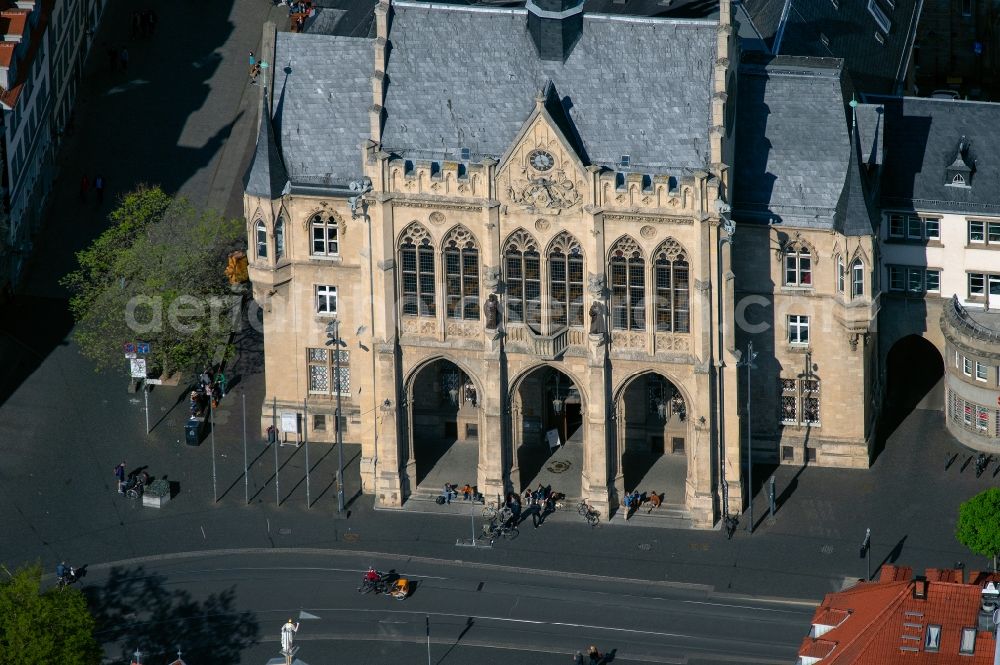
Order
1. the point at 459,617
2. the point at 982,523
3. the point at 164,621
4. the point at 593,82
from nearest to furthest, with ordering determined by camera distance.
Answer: the point at 982,523 < the point at 164,621 < the point at 459,617 < the point at 593,82

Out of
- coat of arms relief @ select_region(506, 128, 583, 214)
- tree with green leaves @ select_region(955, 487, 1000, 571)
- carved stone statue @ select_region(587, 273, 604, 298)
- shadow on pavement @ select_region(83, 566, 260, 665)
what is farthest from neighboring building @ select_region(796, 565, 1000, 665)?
shadow on pavement @ select_region(83, 566, 260, 665)

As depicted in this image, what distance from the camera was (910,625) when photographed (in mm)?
175500

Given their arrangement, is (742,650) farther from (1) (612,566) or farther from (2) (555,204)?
(2) (555,204)

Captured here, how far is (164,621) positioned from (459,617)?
16913 millimetres

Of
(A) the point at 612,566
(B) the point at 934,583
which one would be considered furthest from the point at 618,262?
(B) the point at 934,583

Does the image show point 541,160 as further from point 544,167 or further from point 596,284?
point 596,284

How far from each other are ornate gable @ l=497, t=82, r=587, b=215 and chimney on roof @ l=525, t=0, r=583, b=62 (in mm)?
2122

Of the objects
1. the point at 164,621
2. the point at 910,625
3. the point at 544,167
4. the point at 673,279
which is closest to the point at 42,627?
the point at 164,621

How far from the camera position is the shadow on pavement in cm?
19262

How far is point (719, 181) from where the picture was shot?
643 feet

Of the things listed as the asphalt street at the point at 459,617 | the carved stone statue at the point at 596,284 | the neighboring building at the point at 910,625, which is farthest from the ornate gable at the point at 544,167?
the neighboring building at the point at 910,625

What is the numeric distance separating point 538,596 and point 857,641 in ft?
87.2

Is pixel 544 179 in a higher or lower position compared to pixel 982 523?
higher

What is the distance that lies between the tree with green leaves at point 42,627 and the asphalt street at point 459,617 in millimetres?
9796
